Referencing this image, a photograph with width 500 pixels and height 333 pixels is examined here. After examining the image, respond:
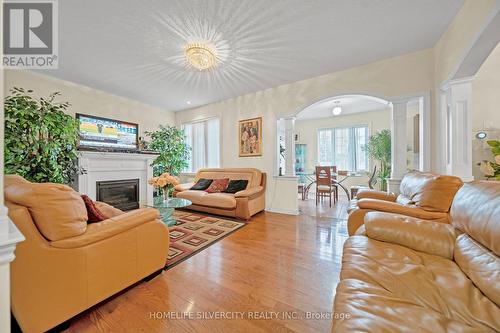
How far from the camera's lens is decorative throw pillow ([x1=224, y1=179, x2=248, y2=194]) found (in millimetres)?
4016

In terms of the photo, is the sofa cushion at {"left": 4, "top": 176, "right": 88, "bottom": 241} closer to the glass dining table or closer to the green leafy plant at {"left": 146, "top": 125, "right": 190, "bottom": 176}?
the green leafy plant at {"left": 146, "top": 125, "right": 190, "bottom": 176}

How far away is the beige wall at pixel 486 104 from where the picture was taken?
2.66m

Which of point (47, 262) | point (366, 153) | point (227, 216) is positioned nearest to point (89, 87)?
point (227, 216)

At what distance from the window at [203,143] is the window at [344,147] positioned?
11.7ft

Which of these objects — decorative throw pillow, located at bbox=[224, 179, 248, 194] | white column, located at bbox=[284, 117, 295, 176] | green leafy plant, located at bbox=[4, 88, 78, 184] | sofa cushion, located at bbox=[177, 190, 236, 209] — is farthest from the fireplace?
white column, located at bbox=[284, 117, 295, 176]

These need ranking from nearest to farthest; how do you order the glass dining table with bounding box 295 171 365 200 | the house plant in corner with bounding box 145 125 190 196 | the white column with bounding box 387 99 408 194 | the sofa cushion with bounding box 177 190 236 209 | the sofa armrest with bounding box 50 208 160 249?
the sofa armrest with bounding box 50 208 160 249 < the white column with bounding box 387 99 408 194 < the sofa cushion with bounding box 177 190 236 209 < the house plant in corner with bounding box 145 125 190 196 < the glass dining table with bounding box 295 171 365 200

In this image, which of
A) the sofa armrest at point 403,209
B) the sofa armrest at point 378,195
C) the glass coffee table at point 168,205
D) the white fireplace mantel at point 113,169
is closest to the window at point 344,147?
the sofa armrest at point 378,195

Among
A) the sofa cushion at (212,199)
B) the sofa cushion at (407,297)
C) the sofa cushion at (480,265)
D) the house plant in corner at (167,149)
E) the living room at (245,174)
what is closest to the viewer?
the sofa cushion at (407,297)

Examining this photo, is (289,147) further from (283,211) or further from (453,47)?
(453,47)

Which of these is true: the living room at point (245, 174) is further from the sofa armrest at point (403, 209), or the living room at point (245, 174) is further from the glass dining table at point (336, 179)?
the glass dining table at point (336, 179)

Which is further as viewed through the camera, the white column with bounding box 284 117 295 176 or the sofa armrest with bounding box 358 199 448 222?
the white column with bounding box 284 117 295 176

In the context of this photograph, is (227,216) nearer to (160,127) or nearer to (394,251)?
(394,251)

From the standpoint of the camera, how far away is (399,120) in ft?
9.89

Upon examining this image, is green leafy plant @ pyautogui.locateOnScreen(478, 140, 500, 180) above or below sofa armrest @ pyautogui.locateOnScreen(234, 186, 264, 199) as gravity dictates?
above
